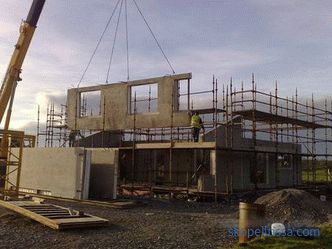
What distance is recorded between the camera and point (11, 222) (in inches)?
453

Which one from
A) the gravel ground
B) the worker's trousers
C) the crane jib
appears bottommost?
the gravel ground

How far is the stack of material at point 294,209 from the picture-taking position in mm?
12579

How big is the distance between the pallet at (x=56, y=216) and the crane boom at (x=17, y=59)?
6.13m

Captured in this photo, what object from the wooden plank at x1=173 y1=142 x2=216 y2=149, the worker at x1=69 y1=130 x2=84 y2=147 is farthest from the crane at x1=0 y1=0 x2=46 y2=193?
the wooden plank at x1=173 y1=142 x2=216 y2=149

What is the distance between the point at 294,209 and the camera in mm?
13102

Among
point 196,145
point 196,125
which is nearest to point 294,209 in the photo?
point 196,145

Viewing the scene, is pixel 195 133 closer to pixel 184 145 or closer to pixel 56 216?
pixel 184 145

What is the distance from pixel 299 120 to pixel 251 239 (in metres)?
14.4

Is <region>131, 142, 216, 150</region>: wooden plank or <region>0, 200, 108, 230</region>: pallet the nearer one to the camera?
<region>0, 200, 108, 230</region>: pallet

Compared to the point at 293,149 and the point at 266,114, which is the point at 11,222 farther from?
the point at 293,149

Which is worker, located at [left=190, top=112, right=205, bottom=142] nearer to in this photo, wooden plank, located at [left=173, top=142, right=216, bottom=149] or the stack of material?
Result: wooden plank, located at [left=173, top=142, right=216, bottom=149]

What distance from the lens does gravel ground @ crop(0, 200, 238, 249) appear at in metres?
9.14

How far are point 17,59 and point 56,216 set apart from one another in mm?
8957

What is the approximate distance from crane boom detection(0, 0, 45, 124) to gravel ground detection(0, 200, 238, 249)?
5659 millimetres
